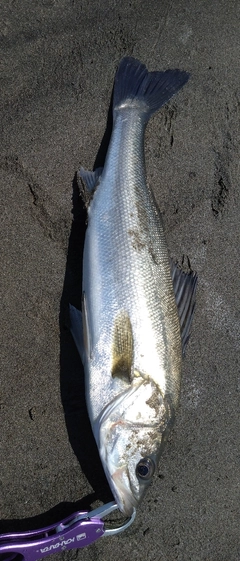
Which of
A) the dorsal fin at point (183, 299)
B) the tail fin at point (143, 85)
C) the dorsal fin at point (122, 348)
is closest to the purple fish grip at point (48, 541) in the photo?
the dorsal fin at point (122, 348)

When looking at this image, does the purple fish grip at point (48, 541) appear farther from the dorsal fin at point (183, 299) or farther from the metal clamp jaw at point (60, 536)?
the dorsal fin at point (183, 299)

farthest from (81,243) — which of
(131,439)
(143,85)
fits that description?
(131,439)

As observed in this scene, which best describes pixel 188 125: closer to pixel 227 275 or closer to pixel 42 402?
pixel 227 275

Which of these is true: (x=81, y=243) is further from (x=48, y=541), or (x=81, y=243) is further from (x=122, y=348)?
(x=48, y=541)

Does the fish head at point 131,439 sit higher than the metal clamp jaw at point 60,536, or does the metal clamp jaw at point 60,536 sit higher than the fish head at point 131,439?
the fish head at point 131,439

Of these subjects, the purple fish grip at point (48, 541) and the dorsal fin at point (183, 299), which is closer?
the purple fish grip at point (48, 541)

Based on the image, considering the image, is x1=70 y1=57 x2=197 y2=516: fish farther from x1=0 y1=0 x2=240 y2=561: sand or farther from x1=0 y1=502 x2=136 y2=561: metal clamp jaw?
x1=0 y1=0 x2=240 y2=561: sand

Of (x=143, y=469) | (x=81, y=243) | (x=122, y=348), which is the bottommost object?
(x=143, y=469)
